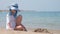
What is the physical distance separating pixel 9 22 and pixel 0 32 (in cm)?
39

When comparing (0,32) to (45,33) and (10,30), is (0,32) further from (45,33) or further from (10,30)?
(45,33)

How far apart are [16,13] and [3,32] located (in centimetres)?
70

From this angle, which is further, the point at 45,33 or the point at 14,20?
the point at 14,20

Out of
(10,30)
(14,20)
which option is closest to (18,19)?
(14,20)

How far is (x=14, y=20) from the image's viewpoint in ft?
16.9

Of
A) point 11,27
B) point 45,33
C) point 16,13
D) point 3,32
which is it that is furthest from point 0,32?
point 45,33

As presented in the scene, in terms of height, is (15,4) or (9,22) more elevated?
(15,4)

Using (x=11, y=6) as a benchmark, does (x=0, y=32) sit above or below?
below

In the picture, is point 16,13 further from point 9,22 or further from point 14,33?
point 14,33

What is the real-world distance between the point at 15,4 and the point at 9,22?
0.57 meters

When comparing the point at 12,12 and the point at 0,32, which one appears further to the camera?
the point at 12,12

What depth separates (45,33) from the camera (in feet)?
15.7

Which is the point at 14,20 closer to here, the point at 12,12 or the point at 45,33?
the point at 12,12

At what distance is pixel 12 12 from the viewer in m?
5.16
